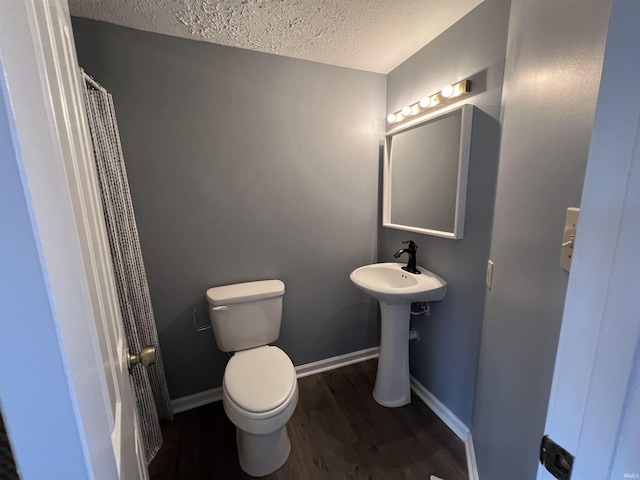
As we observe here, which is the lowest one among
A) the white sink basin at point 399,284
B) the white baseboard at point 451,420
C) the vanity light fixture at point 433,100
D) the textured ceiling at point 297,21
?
the white baseboard at point 451,420

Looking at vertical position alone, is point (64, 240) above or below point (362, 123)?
below

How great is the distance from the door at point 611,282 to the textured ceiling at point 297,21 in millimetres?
1211

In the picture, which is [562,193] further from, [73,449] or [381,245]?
[381,245]

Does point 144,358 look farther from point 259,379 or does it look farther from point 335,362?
point 335,362

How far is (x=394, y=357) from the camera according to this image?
1.68 metres

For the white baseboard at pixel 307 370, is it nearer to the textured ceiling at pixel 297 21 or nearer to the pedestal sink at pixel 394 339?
the pedestal sink at pixel 394 339

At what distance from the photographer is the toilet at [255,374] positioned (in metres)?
1.19

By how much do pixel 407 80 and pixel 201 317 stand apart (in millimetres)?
2058

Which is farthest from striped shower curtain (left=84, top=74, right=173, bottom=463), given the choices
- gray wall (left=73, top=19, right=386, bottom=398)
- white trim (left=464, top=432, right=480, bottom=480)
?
white trim (left=464, top=432, right=480, bottom=480)

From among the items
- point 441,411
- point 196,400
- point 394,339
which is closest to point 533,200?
point 394,339

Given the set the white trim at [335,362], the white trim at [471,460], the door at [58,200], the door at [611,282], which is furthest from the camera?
the white trim at [335,362]

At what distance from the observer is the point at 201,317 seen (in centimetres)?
168

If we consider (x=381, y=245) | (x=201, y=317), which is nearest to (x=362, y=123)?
(x=381, y=245)

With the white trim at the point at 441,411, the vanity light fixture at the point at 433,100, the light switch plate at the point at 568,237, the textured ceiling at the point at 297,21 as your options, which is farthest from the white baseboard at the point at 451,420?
the textured ceiling at the point at 297,21
